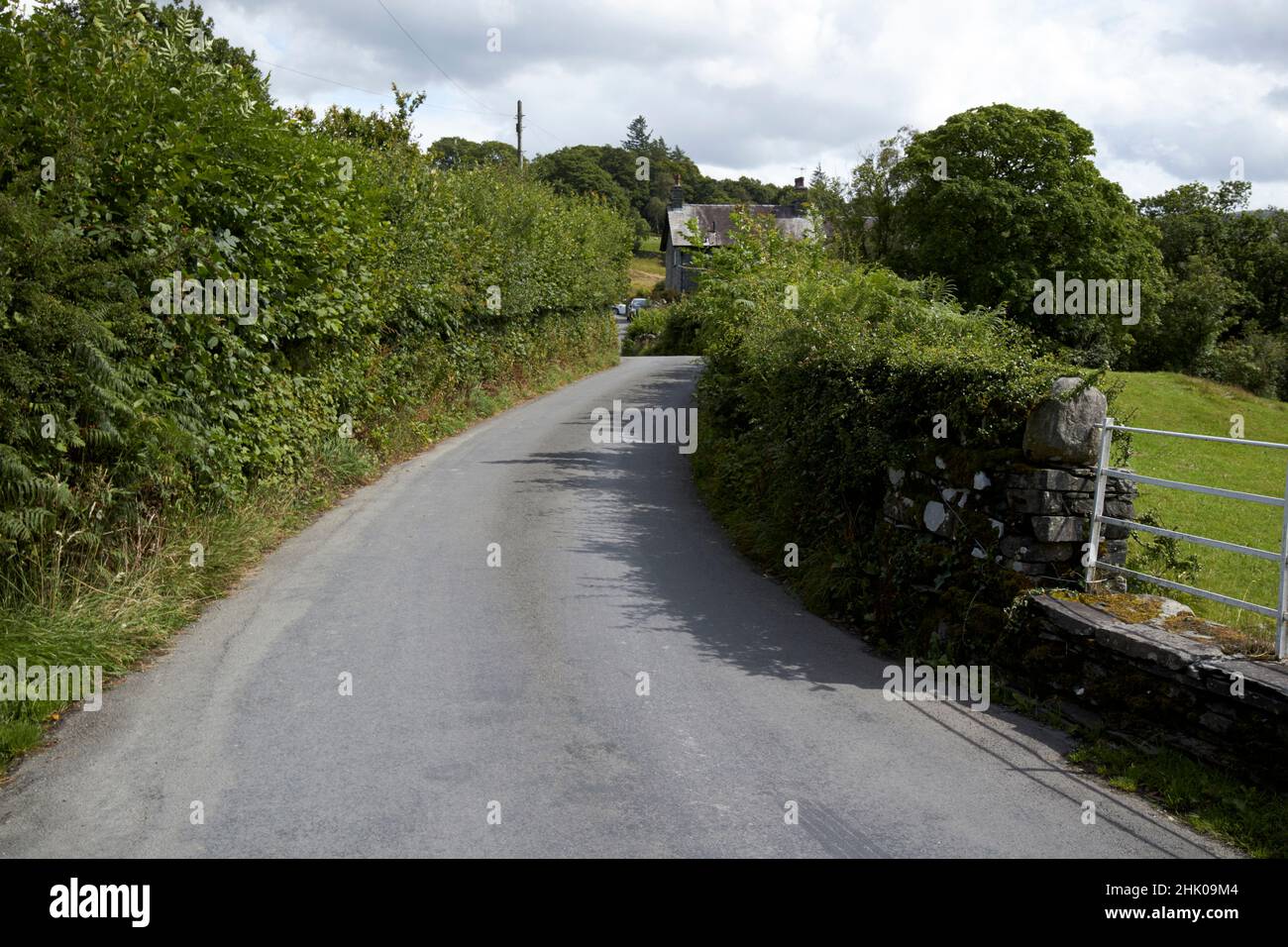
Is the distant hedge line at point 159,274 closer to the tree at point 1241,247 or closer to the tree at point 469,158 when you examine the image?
the tree at point 469,158

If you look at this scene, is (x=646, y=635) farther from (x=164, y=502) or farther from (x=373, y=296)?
(x=373, y=296)

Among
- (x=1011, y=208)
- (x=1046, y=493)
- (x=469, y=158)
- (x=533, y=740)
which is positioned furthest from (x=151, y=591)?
(x=1011, y=208)

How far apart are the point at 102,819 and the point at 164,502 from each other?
13.2 ft

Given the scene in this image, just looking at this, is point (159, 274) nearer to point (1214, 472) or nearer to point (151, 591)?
point (151, 591)

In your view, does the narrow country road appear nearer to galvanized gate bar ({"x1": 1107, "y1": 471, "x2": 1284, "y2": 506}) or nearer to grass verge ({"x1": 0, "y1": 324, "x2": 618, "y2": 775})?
grass verge ({"x1": 0, "y1": 324, "x2": 618, "y2": 775})

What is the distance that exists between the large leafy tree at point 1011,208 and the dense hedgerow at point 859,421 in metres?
20.1

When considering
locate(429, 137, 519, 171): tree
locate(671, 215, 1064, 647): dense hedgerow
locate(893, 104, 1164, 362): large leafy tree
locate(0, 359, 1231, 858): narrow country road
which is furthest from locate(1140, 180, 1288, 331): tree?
locate(0, 359, 1231, 858): narrow country road

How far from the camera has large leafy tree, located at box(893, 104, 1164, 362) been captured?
31281 millimetres

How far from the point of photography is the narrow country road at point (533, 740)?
15.2 feet

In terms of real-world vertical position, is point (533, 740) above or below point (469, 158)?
below

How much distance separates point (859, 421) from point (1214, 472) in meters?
12.0

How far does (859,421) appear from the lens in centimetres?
873
